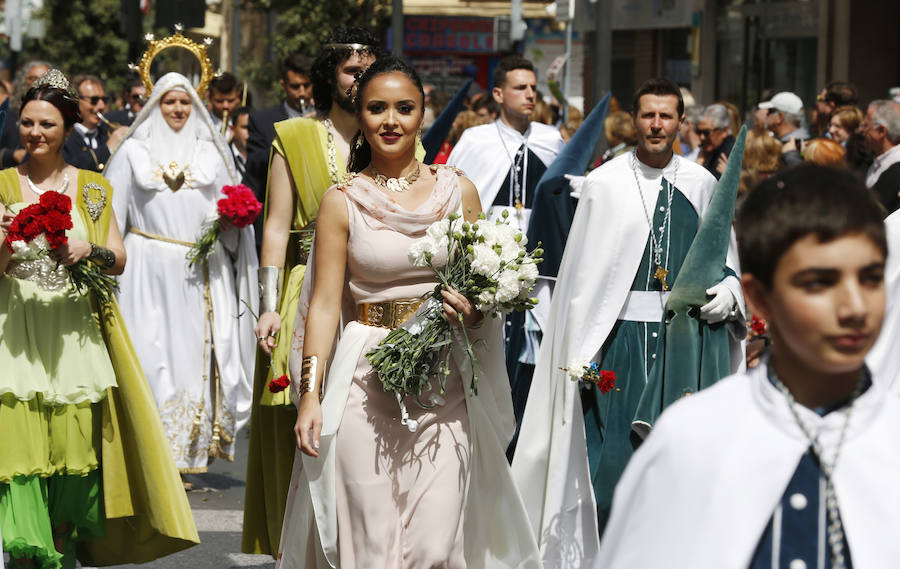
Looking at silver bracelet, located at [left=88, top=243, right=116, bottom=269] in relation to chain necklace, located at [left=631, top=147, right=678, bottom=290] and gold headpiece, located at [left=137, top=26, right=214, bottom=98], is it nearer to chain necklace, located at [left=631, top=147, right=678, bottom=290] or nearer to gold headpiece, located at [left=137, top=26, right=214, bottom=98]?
chain necklace, located at [left=631, top=147, right=678, bottom=290]

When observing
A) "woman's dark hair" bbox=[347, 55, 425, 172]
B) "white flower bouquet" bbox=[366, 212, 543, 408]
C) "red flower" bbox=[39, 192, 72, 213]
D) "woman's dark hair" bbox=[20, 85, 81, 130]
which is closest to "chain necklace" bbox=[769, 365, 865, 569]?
"white flower bouquet" bbox=[366, 212, 543, 408]

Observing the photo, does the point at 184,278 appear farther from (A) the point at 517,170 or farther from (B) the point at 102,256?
(B) the point at 102,256

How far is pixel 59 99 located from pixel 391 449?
Result: 2.31 meters

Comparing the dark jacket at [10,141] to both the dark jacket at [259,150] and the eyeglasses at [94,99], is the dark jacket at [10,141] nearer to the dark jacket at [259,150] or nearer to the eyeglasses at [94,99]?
the eyeglasses at [94,99]

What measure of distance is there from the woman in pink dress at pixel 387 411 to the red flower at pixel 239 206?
11.9ft

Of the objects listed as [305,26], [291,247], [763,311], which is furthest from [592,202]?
[305,26]

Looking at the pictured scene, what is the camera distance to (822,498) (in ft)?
8.89

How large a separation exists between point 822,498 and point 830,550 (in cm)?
9

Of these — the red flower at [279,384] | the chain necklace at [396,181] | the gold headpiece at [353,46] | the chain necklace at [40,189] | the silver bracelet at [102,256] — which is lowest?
the red flower at [279,384]

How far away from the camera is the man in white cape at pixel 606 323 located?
652cm

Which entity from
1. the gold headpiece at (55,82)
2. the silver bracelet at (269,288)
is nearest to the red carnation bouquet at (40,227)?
the gold headpiece at (55,82)

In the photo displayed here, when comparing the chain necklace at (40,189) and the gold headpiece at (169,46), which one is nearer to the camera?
the chain necklace at (40,189)

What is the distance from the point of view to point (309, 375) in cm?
496

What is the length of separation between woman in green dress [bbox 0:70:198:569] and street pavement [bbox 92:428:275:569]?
0.61 meters
